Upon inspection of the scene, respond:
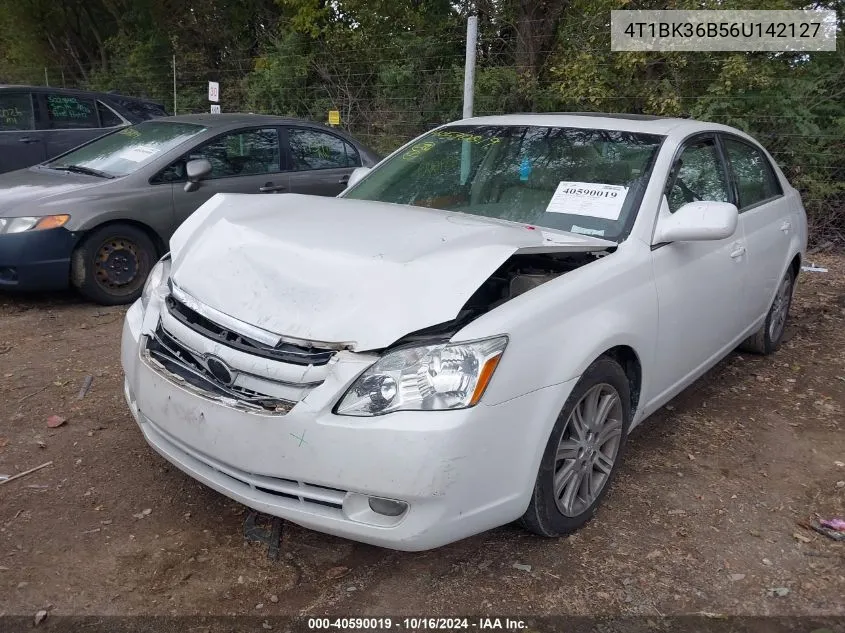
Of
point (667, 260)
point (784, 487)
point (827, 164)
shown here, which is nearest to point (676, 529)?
point (784, 487)

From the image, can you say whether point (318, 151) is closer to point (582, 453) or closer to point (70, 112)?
point (70, 112)

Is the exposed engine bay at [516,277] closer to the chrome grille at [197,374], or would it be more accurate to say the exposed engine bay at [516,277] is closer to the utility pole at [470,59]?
the chrome grille at [197,374]

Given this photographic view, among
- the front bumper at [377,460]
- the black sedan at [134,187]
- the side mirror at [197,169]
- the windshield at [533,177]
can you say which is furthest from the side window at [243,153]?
the front bumper at [377,460]

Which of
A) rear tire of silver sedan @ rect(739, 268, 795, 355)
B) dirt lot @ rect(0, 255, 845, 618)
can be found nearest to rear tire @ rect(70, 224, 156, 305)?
dirt lot @ rect(0, 255, 845, 618)

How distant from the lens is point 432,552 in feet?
9.21

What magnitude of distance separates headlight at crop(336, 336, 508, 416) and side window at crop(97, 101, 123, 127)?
7.45m

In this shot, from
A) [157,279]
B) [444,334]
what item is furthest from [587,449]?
[157,279]

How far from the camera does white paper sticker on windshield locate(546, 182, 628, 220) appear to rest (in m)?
3.33

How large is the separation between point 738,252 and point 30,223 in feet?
15.2

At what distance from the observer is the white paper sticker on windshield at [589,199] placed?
333cm

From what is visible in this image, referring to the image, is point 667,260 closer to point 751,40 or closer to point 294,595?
point 294,595

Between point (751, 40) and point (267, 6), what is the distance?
11300mm

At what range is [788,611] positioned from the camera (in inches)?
101

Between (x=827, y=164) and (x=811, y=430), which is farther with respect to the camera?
(x=827, y=164)
